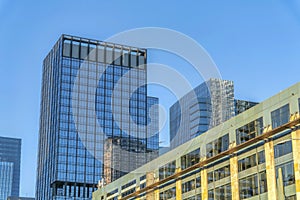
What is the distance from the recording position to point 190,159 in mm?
67812

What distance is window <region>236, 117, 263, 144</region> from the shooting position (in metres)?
55.6

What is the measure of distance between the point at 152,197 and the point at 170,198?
16.5 feet

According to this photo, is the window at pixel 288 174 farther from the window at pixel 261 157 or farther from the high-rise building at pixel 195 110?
the high-rise building at pixel 195 110

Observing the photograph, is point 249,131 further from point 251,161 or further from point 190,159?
point 190,159

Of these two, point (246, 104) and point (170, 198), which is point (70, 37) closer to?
point (246, 104)

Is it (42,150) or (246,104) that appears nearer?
(246,104)

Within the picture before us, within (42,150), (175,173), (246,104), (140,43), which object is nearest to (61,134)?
(42,150)

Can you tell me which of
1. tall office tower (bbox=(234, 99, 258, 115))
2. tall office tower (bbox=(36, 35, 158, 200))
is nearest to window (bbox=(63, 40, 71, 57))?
tall office tower (bbox=(36, 35, 158, 200))

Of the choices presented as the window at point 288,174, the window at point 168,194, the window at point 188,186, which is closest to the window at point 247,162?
the window at point 288,174

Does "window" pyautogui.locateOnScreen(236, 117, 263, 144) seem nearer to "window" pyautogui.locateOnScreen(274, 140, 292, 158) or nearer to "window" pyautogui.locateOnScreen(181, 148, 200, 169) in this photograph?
"window" pyautogui.locateOnScreen(274, 140, 292, 158)

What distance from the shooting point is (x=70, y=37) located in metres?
177

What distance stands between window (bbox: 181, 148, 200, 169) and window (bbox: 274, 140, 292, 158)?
45.1ft

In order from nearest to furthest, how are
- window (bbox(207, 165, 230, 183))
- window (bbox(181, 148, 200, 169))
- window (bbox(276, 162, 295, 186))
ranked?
window (bbox(276, 162, 295, 186)) → window (bbox(207, 165, 230, 183)) → window (bbox(181, 148, 200, 169))

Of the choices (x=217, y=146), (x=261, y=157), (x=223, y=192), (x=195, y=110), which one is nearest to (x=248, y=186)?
(x=261, y=157)
